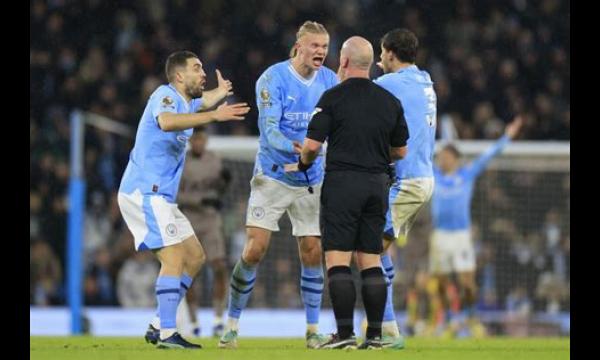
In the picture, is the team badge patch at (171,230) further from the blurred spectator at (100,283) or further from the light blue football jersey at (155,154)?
the blurred spectator at (100,283)

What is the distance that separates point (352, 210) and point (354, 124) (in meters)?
0.59

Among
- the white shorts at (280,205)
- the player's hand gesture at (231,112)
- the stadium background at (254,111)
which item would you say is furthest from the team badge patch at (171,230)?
the stadium background at (254,111)

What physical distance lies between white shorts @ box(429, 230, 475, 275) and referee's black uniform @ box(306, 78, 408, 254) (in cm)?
781

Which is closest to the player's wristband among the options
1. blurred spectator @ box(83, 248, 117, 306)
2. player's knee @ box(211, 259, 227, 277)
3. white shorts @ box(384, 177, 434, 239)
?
white shorts @ box(384, 177, 434, 239)

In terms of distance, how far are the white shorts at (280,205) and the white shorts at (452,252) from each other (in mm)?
6827

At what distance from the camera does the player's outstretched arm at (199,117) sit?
947 centimetres

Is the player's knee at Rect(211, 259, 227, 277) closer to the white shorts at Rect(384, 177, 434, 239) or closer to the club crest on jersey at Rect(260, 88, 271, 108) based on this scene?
the white shorts at Rect(384, 177, 434, 239)

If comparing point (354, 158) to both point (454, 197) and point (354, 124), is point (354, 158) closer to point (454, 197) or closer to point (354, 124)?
point (354, 124)

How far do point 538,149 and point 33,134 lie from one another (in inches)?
330

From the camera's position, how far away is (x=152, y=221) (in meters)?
9.92

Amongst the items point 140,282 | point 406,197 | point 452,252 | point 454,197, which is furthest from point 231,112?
point 140,282

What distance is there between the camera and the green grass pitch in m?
9.09

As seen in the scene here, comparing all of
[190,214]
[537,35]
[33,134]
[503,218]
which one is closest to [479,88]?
[537,35]

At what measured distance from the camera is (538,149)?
19562 mm
